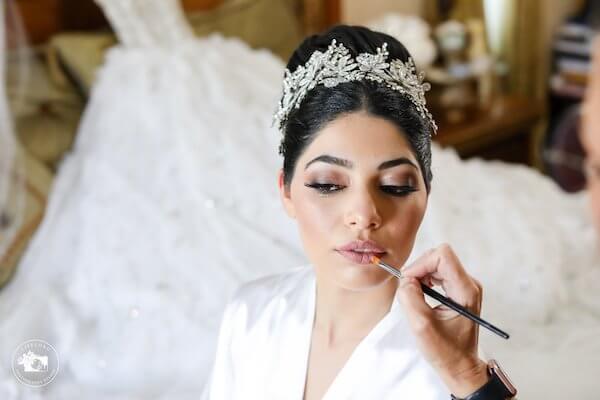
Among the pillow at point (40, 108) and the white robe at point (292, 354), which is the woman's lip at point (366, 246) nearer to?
the white robe at point (292, 354)

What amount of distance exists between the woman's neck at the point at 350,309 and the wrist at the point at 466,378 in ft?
0.43

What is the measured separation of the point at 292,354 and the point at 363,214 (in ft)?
0.67

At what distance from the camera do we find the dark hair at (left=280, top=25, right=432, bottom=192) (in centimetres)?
66

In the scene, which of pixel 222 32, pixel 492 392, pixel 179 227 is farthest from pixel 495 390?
pixel 222 32

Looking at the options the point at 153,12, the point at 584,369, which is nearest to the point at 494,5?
the point at 153,12

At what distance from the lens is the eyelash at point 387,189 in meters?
0.65

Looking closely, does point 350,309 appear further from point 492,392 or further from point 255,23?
point 255,23

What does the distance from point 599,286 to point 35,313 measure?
3.15 ft

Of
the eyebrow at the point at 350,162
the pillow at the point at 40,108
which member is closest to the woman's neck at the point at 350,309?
the eyebrow at the point at 350,162

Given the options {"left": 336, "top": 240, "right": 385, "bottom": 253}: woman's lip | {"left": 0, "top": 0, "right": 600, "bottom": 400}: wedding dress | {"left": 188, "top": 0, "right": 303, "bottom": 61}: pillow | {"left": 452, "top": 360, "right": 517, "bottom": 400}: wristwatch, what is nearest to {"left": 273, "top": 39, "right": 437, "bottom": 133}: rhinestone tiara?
{"left": 336, "top": 240, "right": 385, "bottom": 253}: woman's lip

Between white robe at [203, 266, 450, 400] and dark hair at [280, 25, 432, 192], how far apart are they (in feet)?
0.52

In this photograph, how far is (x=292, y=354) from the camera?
77cm

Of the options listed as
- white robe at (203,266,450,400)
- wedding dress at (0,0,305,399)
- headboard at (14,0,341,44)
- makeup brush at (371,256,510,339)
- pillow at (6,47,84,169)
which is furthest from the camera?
headboard at (14,0,341,44)

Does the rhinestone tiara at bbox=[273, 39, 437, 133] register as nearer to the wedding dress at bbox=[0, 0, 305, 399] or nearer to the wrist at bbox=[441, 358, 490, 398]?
the wrist at bbox=[441, 358, 490, 398]
